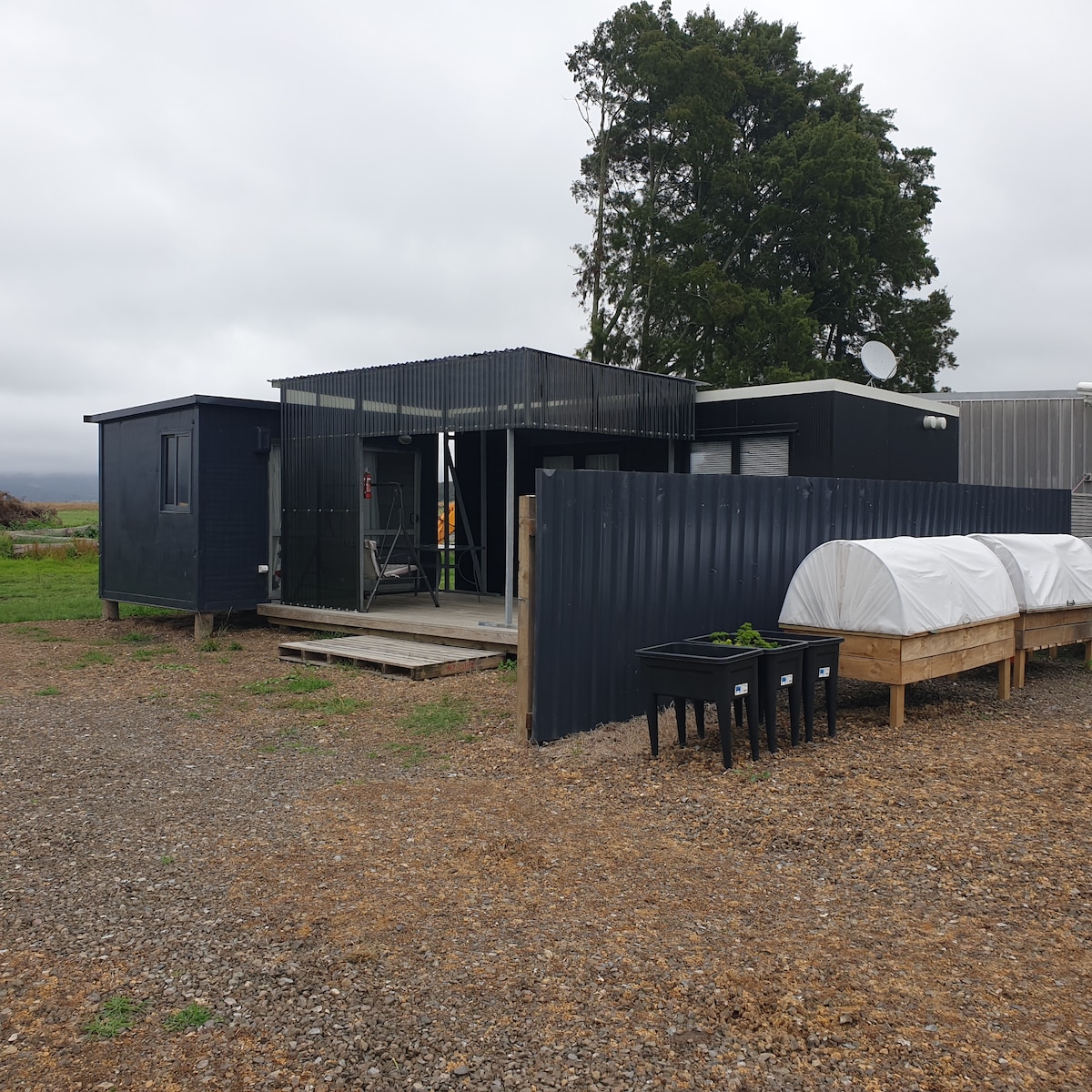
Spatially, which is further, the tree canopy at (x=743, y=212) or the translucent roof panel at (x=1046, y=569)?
the tree canopy at (x=743, y=212)

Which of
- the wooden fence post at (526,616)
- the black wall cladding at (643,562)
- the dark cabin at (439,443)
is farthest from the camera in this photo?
the dark cabin at (439,443)

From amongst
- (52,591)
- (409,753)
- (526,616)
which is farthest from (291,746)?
(52,591)

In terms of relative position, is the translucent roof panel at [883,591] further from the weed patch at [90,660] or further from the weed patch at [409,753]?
the weed patch at [90,660]

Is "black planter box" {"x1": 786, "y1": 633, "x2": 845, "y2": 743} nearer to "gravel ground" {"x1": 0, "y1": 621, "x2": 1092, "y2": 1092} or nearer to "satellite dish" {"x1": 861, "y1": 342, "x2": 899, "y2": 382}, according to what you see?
"gravel ground" {"x1": 0, "y1": 621, "x2": 1092, "y2": 1092}

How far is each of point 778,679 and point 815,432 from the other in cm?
626

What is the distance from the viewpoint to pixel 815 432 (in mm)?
11750

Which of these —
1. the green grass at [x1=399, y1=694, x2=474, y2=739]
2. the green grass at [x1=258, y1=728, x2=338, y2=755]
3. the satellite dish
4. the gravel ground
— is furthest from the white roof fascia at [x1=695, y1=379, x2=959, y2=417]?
the green grass at [x1=258, y1=728, x2=338, y2=755]

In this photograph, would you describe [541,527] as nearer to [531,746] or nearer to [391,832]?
[531,746]

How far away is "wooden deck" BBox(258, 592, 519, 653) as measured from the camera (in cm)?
1028

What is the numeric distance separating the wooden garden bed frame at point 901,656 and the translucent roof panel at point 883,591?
5 centimetres

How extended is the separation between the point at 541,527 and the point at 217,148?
37.0 feet

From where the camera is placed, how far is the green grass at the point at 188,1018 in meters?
2.98

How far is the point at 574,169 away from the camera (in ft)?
95.9

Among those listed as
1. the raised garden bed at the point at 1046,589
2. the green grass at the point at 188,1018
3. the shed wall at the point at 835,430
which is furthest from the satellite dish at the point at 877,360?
the green grass at the point at 188,1018
